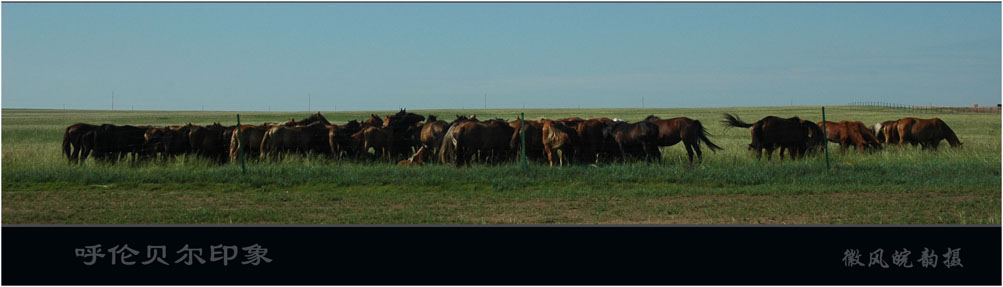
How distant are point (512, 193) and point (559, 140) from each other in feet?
12.6

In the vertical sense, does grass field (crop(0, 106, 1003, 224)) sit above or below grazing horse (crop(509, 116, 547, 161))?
below

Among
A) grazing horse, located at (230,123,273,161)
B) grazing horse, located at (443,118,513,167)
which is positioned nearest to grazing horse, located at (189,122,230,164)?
grazing horse, located at (230,123,273,161)

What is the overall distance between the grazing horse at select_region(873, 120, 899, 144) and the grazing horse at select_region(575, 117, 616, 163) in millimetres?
8932

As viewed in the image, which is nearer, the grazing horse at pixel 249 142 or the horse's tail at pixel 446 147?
the horse's tail at pixel 446 147

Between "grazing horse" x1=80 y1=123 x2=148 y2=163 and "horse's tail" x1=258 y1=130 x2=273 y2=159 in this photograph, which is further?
"grazing horse" x1=80 y1=123 x2=148 y2=163

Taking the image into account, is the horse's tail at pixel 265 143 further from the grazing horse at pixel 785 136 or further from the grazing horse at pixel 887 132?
the grazing horse at pixel 887 132

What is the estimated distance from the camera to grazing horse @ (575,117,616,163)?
17.8m

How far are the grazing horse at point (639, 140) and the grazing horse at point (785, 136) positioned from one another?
245 centimetres

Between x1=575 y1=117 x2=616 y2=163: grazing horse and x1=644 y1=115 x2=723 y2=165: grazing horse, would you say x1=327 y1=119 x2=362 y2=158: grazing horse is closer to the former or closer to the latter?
x1=575 y1=117 x2=616 y2=163: grazing horse

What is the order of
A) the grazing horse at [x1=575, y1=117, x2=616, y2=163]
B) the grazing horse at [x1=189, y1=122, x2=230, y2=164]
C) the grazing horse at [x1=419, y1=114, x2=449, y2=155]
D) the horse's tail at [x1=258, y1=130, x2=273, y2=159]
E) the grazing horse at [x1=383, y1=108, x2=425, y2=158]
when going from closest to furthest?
the grazing horse at [x1=575, y1=117, x2=616, y2=163] → the grazing horse at [x1=419, y1=114, x2=449, y2=155] → the horse's tail at [x1=258, y1=130, x2=273, y2=159] → the grazing horse at [x1=189, y1=122, x2=230, y2=164] → the grazing horse at [x1=383, y1=108, x2=425, y2=158]

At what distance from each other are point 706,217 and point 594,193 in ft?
8.74

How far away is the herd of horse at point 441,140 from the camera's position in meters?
17.3

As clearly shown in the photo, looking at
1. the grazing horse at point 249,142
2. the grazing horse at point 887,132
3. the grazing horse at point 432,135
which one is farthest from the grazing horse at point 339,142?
the grazing horse at point 887,132

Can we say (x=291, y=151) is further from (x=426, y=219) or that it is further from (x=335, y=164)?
(x=426, y=219)
